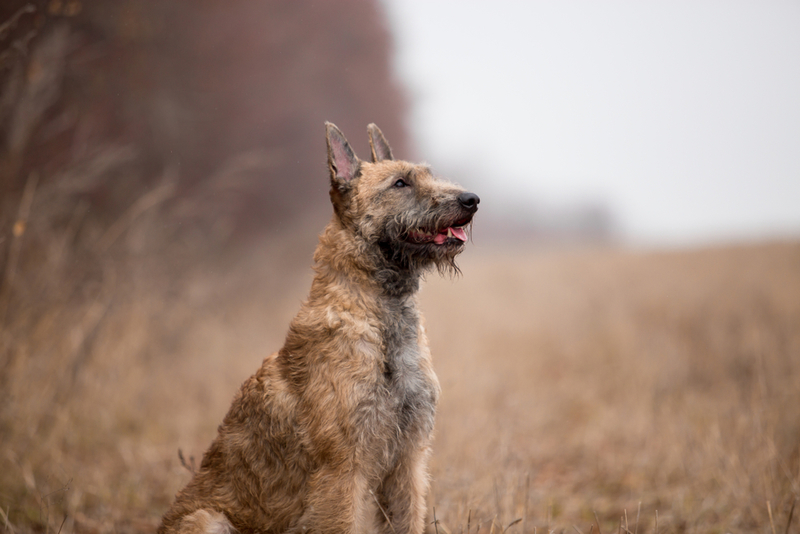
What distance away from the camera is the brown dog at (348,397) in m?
2.62

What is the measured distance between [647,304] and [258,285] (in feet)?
28.1

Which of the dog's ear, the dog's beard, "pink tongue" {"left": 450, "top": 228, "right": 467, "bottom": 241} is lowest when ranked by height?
the dog's beard

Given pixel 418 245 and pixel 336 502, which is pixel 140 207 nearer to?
pixel 418 245

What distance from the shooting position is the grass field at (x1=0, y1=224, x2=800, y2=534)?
4.18 metres

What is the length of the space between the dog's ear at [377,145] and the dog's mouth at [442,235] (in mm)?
740

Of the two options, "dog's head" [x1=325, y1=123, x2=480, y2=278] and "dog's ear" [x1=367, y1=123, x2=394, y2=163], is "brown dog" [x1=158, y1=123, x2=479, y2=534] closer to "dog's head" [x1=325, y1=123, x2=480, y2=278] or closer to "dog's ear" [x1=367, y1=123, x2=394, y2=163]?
"dog's head" [x1=325, y1=123, x2=480, y2=278]

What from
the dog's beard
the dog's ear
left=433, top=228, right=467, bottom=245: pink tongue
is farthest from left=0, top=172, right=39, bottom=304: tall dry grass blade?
left=433, top=228, right=467, bottom=245: pink tongue

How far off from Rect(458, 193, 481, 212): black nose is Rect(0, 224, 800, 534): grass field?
1.82 metres

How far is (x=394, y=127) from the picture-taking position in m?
14.9

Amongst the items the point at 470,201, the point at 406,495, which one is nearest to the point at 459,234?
the point at 470,201

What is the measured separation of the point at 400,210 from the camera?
120 inches

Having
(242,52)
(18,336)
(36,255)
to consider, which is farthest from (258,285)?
(18,336)

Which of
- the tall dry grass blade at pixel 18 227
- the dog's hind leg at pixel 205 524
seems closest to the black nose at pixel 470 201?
the dog's hind leg at pixel 205 524

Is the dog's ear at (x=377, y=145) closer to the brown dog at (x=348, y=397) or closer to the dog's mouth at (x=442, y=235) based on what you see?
the brown dog at (x=348, y=397)
